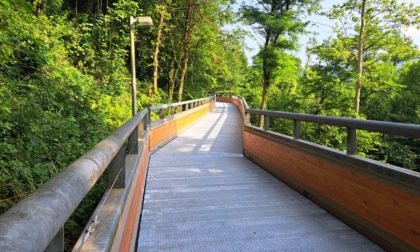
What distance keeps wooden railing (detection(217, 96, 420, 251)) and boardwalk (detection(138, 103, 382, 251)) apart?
0.15m

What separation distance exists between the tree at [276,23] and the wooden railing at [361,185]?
21.4 metres

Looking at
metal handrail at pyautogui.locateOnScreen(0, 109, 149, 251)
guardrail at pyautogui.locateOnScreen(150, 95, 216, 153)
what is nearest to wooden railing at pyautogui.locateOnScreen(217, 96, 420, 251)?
metal handrail at pyautogui.locateOnScreen(0, 109, 149, 251)

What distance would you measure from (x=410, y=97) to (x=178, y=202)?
29855mm

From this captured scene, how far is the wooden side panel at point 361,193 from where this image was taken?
2.66 metres

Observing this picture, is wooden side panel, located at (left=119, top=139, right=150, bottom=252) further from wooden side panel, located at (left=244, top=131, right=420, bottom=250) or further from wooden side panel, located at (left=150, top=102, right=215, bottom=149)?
wooden side panel, located at (left=150, top=102, right=215, bottom=149)

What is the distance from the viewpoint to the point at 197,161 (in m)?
6.90

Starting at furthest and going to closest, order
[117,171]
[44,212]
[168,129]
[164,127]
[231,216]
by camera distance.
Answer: [168,129] → [164,127] → [231,216] → [117,171] → [44,212]

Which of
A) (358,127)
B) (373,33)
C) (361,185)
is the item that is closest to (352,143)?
(358,127)

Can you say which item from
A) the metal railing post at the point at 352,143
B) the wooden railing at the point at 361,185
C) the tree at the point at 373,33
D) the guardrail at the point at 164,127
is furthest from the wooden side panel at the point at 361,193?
the tree at the point at 373,33

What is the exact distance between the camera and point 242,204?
167 inches

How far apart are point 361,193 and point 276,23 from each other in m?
22.8

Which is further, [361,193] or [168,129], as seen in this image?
[168,129]

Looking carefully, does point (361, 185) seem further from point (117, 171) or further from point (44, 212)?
point (44, 212)

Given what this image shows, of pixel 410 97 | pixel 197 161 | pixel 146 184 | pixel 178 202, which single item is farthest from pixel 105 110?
pixel 410 97
